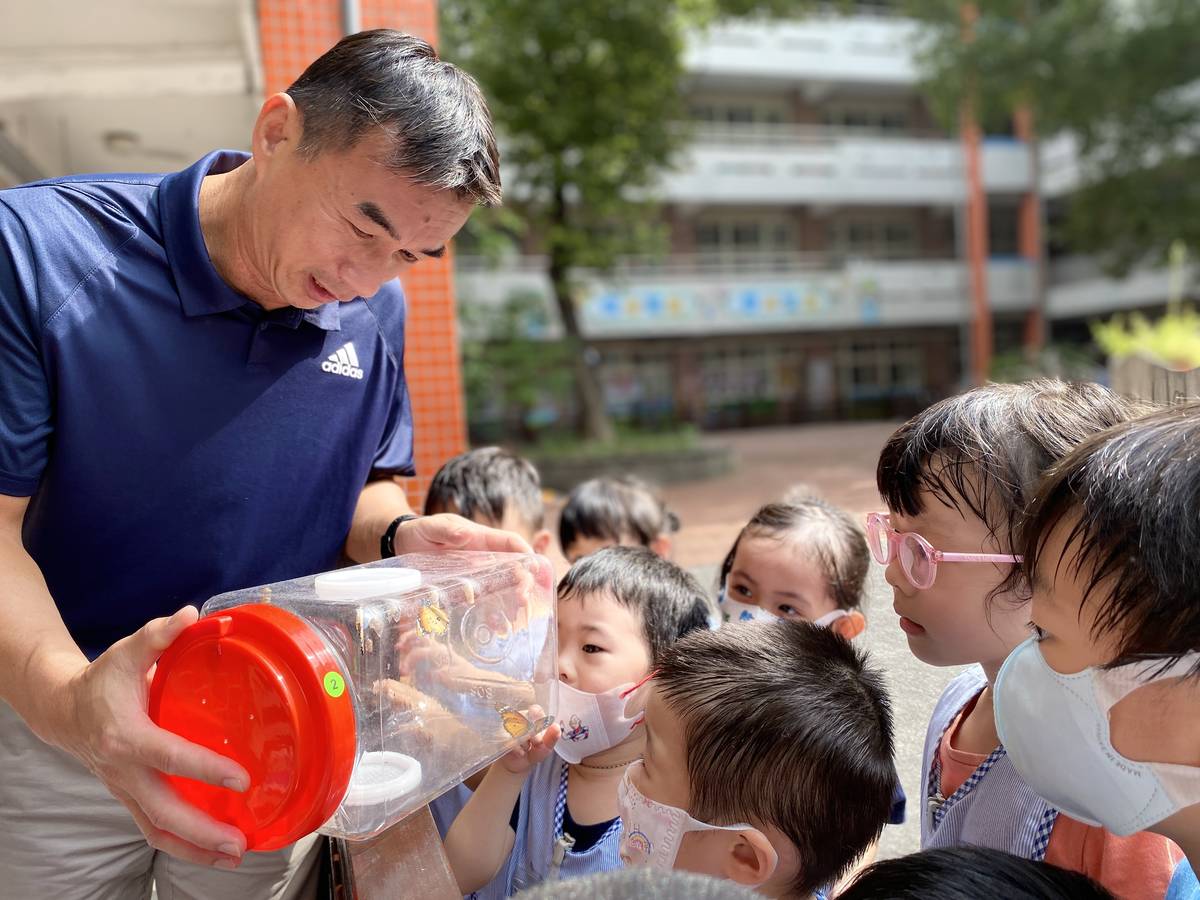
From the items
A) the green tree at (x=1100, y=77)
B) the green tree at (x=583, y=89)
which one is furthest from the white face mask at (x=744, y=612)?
the green tree at (x=1100, y=77)

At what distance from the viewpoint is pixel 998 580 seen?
125 cm

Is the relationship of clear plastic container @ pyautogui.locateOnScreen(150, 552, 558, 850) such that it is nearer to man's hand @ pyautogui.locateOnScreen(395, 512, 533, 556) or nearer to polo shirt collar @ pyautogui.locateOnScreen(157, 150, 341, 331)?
man's hand @ pyautogui.locateOnScreen(395, 512, 533, 556)

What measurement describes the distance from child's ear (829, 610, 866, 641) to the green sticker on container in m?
1.00

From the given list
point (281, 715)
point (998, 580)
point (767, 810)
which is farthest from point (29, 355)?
point (998, 580)

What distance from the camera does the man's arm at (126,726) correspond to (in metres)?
0.98

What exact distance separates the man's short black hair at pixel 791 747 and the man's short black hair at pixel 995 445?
26 centimetres

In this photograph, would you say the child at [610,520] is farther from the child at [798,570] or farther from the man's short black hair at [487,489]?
the child at [798,570]

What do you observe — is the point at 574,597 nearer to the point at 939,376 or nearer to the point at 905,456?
the point at 905,456

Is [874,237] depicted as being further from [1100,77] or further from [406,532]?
[406,532]

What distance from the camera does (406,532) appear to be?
157cm

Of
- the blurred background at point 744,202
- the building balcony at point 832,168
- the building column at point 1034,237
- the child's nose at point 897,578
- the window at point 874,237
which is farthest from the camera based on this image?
the window at point 874,237

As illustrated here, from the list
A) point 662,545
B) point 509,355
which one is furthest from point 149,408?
point 509,355

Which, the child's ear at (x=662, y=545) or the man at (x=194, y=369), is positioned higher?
the man at (x=194, y=369)

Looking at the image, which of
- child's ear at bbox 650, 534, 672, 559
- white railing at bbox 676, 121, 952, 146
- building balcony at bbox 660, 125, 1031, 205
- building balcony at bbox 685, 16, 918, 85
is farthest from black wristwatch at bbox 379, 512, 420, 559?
building balcony at bbox 685, 16, 918, 85
